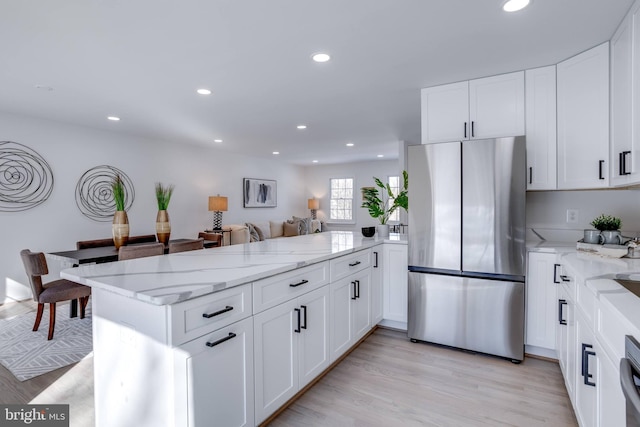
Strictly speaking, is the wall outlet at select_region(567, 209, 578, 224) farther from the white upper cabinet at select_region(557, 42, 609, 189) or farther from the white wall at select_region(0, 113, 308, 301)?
the white wall at select_region(0, 113, 308, 301)

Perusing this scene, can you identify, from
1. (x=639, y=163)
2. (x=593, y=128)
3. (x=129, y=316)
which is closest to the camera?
(x=129, y=316)

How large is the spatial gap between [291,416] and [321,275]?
0.86 m

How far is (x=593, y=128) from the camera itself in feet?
7.88

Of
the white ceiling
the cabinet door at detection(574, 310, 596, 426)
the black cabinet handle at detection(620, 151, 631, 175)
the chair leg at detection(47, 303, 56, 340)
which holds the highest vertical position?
the white ceiling

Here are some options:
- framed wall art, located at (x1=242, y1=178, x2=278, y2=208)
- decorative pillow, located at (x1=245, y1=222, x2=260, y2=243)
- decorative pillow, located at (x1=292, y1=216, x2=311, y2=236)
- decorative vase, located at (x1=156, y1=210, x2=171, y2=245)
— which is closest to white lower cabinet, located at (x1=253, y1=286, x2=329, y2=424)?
decorative vase, located at (x1=156, y1=210, x2=171, y2=245)

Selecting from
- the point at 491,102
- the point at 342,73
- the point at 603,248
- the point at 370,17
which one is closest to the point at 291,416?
the point at 603,248

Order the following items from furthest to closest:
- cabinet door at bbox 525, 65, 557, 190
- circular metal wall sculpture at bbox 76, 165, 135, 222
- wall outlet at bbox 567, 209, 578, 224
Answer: circular metal wall sculpture at bbox 76, 165, 135, 222
wall outlet at bbox 567, 209, 578, 224
cabinet door at bbox 525, 65, 557, 190

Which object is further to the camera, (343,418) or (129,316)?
(343,418)

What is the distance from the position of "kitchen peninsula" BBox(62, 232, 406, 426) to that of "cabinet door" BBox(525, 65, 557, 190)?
202cm

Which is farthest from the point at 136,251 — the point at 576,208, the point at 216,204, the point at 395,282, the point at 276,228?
the point at 276,228

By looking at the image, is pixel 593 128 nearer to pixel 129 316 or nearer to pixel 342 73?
pixel 342 73

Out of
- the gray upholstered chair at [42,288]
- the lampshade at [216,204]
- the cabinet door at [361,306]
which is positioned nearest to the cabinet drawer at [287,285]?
the cabinet door at [361,306]

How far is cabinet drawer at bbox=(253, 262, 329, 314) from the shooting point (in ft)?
5.51

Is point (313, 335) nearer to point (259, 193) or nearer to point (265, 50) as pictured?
point (265, 50)
